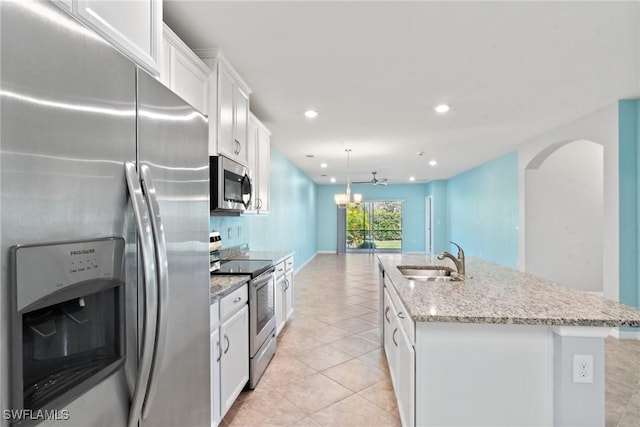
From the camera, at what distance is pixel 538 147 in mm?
4855

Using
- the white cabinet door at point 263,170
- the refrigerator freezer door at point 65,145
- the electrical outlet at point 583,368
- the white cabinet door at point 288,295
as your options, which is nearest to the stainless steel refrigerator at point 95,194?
the refrigerator freezer door at point 65,145

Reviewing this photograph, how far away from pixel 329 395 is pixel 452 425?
107 cm

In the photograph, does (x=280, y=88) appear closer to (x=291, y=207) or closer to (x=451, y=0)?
(x=451, y=0)

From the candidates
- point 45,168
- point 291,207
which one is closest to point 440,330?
point 45,168

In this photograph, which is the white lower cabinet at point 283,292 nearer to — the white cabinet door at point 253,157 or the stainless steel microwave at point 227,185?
the white cabinet door at point 253,157

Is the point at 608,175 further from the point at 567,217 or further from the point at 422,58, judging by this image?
the point at 422,58

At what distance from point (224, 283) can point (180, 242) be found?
0.95 metres

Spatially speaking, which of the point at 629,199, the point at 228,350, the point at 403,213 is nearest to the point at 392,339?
the point at 228,350

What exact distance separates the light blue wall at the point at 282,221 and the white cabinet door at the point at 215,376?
5.00 ft

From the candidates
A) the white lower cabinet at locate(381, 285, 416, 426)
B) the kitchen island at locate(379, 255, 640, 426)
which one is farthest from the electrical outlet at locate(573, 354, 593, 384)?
the white lower cabinet at locate(381, 285, 416, 426)

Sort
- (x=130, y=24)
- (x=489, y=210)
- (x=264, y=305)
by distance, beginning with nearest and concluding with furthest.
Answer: (x=130, y=24)
(x=264, y=305)
(x=489, y=210)

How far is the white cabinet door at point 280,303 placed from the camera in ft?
10.8

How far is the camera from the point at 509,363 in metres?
1.52

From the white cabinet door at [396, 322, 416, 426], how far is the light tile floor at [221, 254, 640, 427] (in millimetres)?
293
